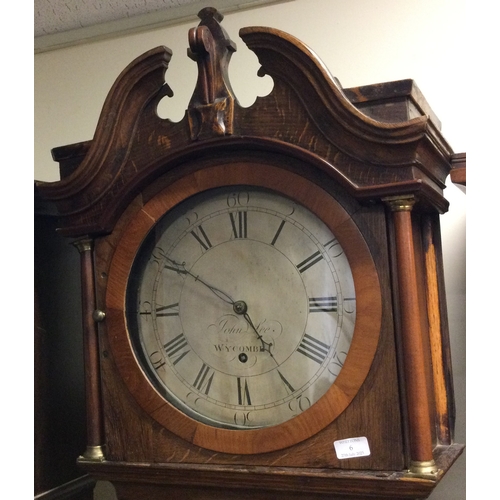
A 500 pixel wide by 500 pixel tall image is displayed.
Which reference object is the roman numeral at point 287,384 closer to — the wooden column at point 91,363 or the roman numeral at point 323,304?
the roman numeral at point 323,304

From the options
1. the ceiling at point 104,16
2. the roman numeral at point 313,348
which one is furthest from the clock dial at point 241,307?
the ceiling at point 104,16

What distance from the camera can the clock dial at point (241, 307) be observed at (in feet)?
3.00

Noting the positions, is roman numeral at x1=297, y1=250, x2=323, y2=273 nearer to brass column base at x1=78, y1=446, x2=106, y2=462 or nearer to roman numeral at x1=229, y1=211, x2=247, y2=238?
roman numeral at x1=229, y1=211, x2=247, y2=238

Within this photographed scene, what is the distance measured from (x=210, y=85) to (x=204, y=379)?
1.36 ft

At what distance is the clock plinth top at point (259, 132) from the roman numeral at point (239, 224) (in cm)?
9

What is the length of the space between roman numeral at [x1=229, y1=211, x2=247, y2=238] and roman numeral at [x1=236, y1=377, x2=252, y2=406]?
0.66 ft

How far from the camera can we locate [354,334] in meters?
0.88

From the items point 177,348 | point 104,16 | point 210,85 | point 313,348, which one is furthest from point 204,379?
point 104,16

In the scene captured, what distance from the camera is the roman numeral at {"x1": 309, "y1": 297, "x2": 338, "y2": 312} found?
91 cm

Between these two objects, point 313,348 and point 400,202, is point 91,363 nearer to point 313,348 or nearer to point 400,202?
point 313,348

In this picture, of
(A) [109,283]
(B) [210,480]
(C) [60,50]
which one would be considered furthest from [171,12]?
(B) [210,480]

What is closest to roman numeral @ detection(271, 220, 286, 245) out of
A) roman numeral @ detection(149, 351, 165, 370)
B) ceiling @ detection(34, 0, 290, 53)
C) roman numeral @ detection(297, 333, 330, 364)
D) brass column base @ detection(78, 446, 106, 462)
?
roman numeral @ detection(297, 333, 330, 364)

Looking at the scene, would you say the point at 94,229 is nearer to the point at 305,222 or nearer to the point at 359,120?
the point at 305,222

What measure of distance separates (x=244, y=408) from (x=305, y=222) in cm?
27
